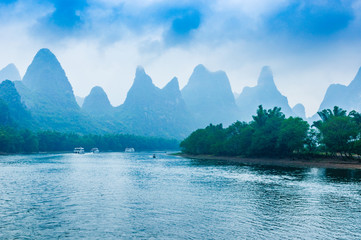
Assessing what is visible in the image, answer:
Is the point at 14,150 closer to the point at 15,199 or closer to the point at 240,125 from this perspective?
the point at 240,125

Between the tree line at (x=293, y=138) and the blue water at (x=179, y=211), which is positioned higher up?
the tree line at (x=293, y=138)

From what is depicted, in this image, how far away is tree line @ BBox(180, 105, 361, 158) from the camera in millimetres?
81188

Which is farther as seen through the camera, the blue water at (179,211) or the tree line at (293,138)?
the tree line at (293,138)

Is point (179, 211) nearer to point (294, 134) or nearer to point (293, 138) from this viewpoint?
point (293, 138)

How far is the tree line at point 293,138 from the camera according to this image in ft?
266

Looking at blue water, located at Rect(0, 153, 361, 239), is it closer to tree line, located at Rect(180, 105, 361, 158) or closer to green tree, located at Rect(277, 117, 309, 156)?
tree line, located at Rect(180, 105, 361, 158)

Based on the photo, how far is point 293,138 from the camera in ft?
293

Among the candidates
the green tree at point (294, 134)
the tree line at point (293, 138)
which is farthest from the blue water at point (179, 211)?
the green tree at point (294, 134)

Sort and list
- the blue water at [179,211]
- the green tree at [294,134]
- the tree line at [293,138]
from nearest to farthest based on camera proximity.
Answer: the blue water at [179,211], the tree line at [293,138], the green tree at [294,134]

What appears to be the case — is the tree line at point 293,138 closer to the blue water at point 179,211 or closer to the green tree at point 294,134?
the green tree at point 294,134

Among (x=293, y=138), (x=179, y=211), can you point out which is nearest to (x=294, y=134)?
(x=293, y=138)

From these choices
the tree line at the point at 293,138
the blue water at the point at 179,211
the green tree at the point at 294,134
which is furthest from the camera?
the green tree at the point at 294,134

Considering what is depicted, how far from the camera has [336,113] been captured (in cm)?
9988

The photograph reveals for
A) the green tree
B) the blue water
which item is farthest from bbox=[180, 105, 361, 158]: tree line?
the blue water
